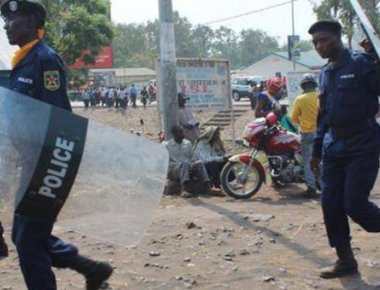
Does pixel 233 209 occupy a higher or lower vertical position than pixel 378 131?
lower

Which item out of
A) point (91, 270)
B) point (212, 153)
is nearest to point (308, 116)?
point (212, 153)

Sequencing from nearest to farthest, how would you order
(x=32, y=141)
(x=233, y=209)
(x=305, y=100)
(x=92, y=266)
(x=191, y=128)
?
(x=32, y=141) → (x=92, y=266) → (x=233, y=209) → (x=305, y=100) → (x=191, y=128)

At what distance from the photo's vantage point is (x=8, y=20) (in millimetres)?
3711

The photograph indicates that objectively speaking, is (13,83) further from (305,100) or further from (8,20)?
(305,100)

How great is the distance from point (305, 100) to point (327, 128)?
147 inches

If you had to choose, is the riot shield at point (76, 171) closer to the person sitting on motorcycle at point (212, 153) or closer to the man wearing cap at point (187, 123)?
the person sitting on motorcycle at point (212, 153)

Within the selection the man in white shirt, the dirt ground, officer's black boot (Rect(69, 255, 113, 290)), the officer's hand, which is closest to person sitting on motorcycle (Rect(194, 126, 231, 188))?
the man in white shirt

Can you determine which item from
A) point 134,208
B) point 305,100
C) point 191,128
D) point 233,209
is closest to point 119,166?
point 134,208

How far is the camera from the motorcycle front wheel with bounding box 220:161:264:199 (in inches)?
342

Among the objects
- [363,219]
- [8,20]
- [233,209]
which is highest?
[8,20]

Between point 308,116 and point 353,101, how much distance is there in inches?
155

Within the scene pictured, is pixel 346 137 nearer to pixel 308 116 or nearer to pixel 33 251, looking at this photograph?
pixel 33 251

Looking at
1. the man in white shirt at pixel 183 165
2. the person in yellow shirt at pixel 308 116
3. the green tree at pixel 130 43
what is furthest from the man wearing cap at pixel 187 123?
the green tree at pixel 130 43

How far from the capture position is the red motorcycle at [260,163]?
8.74 meters
